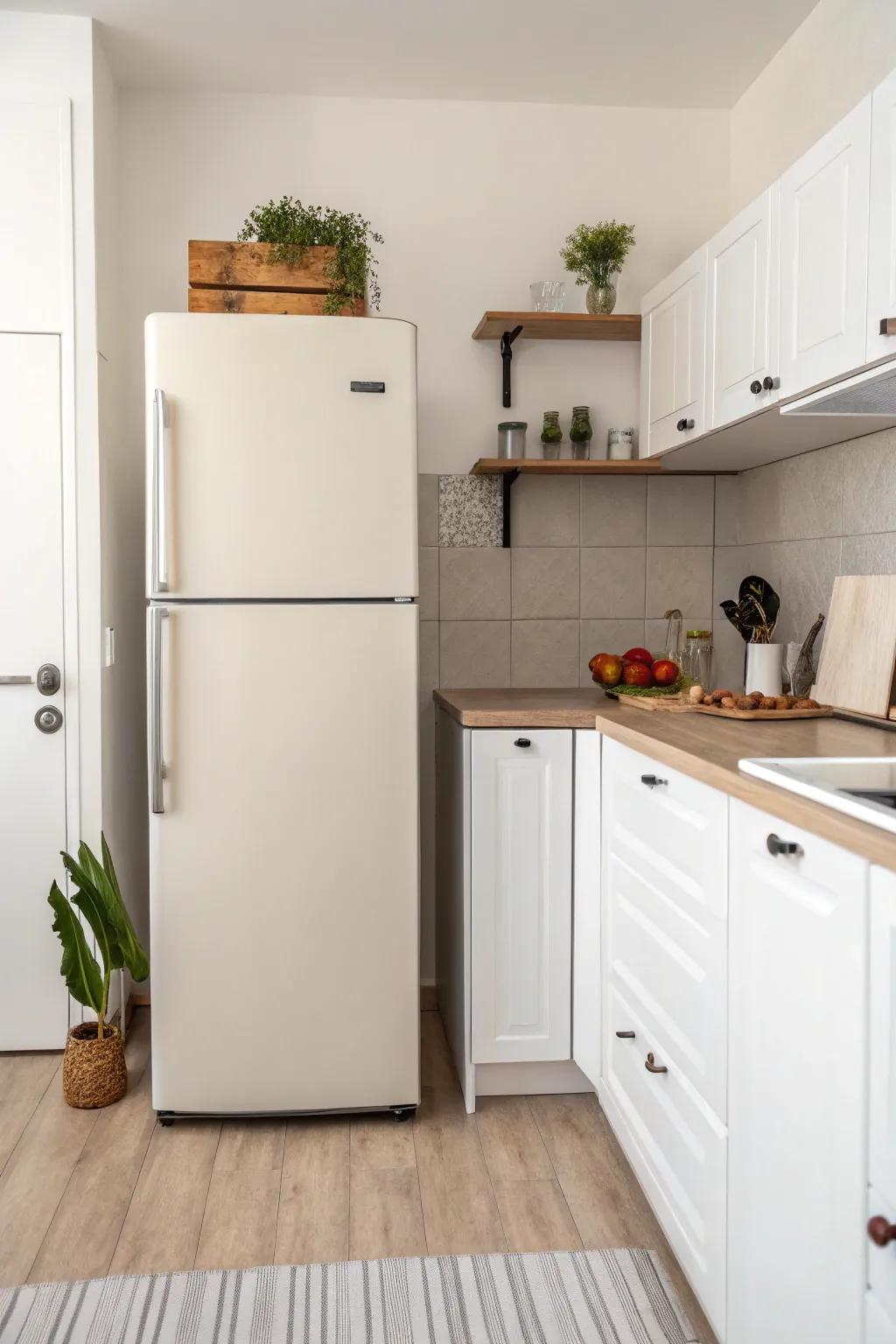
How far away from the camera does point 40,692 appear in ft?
8.96

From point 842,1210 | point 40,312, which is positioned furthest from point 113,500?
point 842,1210

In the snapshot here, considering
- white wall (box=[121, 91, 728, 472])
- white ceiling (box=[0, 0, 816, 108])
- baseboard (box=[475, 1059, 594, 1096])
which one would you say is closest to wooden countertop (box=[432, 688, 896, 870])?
baseboard (box=[475, 1059, 594, 1096])

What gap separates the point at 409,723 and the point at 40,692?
1033 mm

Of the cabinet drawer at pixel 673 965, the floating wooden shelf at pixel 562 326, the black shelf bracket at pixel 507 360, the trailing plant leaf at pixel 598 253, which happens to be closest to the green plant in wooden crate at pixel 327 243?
the floating wooden shelf at pixel 562 326

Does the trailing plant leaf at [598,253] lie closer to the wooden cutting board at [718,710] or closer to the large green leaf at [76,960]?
the wooden cutting board at [718,710]

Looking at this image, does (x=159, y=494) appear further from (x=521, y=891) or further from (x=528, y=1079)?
(x=528, y=1079)

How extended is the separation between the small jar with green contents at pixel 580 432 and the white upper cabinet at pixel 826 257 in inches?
37.8

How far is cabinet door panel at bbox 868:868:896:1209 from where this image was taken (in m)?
1.04

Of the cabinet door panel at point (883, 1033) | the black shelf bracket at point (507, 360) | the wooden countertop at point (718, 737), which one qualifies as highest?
the black shelf bracket at point (507, 360)

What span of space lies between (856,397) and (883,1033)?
1.34 meters

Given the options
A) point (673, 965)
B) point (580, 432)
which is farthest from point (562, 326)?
point (673, 965)

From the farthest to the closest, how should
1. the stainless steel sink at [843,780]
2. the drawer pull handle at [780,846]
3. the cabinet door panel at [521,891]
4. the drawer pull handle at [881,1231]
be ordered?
the cabinet door panel at [521,891]
the drawer pull handle at [780,846]
the stainless steel sink at [843,780]
the drawer pull handle at [881,1231]

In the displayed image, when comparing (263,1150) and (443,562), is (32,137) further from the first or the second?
(263,1150)

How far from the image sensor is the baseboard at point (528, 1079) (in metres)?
2.56
